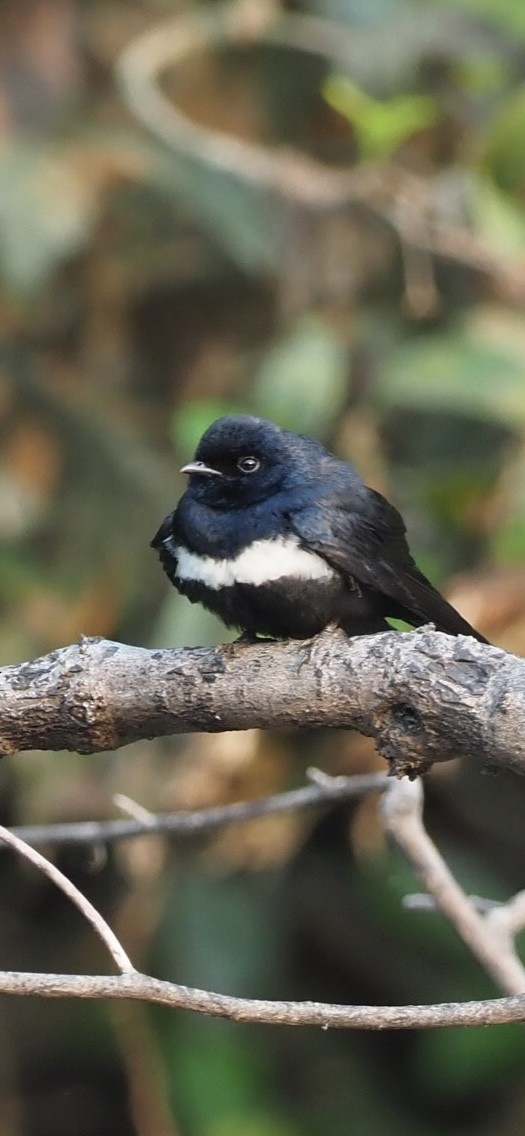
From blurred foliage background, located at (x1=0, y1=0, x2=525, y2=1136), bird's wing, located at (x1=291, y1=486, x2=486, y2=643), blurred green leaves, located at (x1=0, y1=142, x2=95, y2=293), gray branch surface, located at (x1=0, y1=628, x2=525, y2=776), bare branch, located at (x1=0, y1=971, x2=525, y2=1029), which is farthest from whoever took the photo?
blurred green leaves, located at (x1=0, y1=142, x2=95, y2=293)

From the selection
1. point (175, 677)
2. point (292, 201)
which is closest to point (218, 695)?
point (175, 677)

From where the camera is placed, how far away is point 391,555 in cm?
273

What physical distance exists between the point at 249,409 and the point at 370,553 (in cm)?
137

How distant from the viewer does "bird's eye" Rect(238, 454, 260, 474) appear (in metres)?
2.86

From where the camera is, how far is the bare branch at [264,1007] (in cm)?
163

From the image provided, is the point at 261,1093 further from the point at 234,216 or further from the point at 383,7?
the point at 383,7

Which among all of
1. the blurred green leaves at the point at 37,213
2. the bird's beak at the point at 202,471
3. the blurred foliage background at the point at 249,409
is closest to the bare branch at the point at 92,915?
the bird's beak at the point at 202,471

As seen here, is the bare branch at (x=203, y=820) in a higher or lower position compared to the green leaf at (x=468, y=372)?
lower

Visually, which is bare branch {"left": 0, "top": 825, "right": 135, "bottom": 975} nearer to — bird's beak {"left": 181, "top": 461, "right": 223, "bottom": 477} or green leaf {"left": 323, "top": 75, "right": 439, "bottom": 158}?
bird's beak {"left": 181, "top": 461, "right": 223, "bottom": 477}

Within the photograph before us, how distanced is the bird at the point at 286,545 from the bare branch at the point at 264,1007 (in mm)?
897

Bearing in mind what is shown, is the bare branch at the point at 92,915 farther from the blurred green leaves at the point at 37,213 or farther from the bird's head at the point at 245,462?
the blurred green leaves at the point at 37,213

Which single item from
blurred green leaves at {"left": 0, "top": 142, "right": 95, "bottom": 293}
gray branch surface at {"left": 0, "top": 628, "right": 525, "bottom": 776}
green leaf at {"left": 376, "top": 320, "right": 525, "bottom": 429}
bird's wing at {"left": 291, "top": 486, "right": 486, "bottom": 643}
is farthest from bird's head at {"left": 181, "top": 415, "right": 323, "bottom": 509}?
blurred green leaves at {"left": 0, "top": 142, "right": 95, "bottom": 293}

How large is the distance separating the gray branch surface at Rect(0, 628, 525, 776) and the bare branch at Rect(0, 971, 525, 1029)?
1.03ft

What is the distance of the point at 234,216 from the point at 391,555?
2.08 meters
